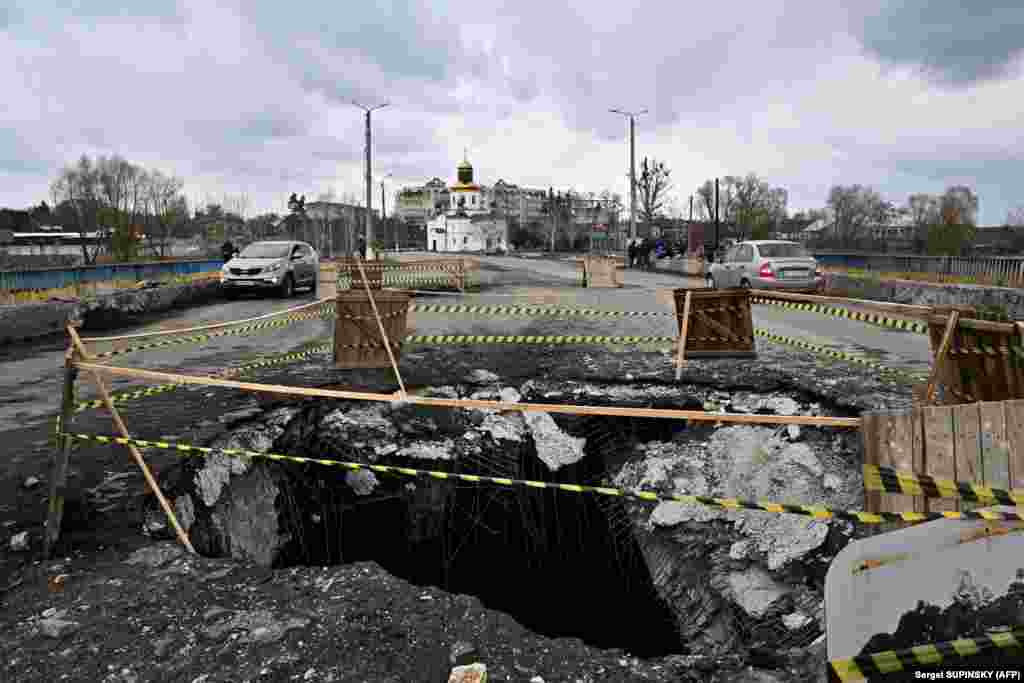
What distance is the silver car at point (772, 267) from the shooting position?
1413 centimetres

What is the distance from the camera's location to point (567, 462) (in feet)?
22.0

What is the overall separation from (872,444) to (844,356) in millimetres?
5563

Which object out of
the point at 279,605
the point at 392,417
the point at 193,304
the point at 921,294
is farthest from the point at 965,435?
the point at 193,304

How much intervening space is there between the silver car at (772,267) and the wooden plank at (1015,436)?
11.0 metres

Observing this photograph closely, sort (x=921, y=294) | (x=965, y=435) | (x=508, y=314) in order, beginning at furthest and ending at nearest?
(x=921, y=294), (x=508, y=314), (x=965, y=435)

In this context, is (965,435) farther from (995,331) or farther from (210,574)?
(210,574)

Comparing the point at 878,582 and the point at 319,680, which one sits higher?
the point at 878,582

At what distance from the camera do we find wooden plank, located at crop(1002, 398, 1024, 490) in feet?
9.64

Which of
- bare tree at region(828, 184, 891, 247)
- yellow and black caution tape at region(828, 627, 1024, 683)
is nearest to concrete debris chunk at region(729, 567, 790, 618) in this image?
yellow and black caution tape at region(828, 627, 1024, 683)

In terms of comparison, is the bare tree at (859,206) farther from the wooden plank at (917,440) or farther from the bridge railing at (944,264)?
the wooden plank at (917,440)

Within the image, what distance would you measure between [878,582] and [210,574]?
→ 3128mm

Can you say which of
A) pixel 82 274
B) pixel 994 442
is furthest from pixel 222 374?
pixel 82 274

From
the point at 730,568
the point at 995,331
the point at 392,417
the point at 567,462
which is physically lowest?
the point at 730,568

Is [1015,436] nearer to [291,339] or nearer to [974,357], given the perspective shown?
[974,357]
